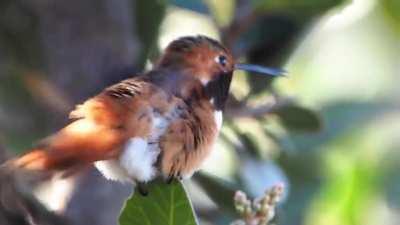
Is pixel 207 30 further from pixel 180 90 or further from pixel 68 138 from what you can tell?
pixel 68 138

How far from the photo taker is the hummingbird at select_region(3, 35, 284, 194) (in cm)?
138

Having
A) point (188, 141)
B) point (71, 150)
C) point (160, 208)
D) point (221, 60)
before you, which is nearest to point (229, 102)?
point (221, 60)

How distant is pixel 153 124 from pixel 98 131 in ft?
0.36

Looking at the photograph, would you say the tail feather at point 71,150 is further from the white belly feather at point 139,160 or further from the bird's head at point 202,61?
the bird's head at point 202,61

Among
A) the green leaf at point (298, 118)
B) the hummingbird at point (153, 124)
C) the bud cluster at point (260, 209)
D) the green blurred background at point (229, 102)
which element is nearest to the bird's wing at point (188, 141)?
the hummingbird at point (153, 124)

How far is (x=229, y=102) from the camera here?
2.02 metres

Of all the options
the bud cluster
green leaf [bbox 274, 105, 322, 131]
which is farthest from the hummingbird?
green leaf [bbox 274, 105, 322, 131]

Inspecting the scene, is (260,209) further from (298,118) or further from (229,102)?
(298,118)

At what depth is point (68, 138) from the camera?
1.39 metres

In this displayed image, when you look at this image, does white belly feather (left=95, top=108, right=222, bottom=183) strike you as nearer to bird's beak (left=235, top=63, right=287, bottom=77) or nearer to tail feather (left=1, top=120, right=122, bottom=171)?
tail feather (left=1, top=120, right=122, bottom=171)

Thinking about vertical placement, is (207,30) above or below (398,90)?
below

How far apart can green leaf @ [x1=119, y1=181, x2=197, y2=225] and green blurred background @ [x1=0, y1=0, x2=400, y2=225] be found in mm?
302

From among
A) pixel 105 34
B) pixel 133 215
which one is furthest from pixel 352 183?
pixel 133 215

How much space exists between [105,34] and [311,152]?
26.6 inches
